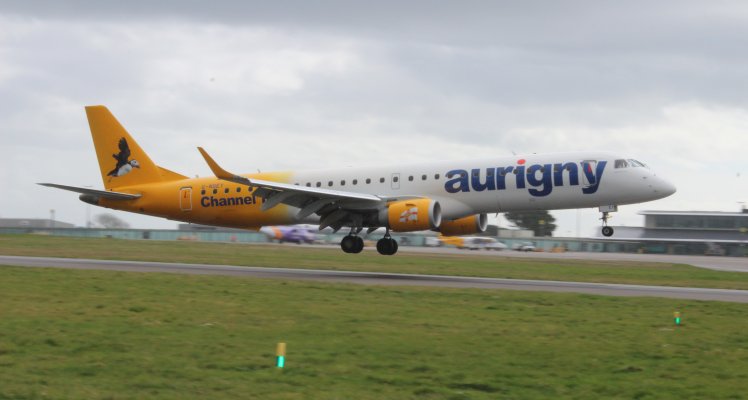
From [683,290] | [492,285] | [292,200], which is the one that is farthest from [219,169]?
[683,290]

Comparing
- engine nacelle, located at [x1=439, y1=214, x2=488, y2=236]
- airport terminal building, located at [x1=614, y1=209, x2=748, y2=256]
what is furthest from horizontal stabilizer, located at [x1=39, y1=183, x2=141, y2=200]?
airport terminal building, located at [x1=614, y1=209, x2=748, y2=256]

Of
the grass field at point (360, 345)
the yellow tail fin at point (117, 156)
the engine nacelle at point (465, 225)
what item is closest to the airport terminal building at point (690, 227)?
the engine nacelle at point (465, 225)

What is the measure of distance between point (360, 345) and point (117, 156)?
31.6 m

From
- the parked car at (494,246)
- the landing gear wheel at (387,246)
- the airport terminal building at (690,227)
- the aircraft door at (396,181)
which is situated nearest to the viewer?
the aircraft door at (396,181)

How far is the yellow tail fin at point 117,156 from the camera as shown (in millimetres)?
44281

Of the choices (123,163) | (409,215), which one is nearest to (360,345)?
(409,215)

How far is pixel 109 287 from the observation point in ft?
85.2

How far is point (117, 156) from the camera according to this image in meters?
44.8

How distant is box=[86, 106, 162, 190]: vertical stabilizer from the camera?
44.4m

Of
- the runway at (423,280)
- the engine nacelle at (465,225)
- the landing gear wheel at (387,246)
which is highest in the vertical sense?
the engine nacelle at (465,225)

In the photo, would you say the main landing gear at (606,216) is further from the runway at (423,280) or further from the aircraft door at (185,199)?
the aircraft door at (185,199)

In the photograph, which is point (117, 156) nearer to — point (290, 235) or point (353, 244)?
point (353, 244)

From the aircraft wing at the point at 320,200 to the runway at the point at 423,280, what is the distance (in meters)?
2.42

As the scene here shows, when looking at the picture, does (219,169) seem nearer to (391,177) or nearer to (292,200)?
(292,200)
